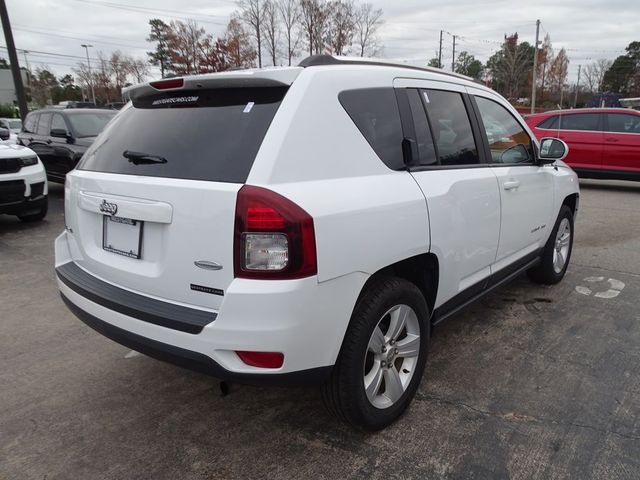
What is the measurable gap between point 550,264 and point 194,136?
138 inches

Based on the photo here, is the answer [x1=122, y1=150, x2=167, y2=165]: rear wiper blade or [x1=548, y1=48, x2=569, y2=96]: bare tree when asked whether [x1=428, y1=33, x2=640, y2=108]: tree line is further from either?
[x1=122, y1=150, x2=167, y2=165]: rear wiper blade

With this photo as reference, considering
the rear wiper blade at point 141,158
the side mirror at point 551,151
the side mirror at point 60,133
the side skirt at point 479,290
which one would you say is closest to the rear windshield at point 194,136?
the rear wiper blade at point 141,158

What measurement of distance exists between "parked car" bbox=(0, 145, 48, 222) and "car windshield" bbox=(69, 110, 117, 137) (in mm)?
1795

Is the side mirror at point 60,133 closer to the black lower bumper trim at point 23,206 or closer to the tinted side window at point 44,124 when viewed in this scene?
the tinted side window at point 44,124

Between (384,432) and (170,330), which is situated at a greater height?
(170,330)

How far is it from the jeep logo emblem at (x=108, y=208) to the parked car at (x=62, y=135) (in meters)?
6.78

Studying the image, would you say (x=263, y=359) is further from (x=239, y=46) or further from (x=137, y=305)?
(x=239, y=46)

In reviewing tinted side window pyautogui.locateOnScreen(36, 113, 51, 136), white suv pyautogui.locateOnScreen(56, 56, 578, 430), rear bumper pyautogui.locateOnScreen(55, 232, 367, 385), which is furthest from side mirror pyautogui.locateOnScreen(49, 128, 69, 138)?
rear bumper pyautogui.locateOnScreen(55, 232, 367, 385)

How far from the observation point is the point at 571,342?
3510 mm

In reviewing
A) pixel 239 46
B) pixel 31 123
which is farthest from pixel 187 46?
pixel 31 123

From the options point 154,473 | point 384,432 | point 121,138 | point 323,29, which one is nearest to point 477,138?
point 384,432

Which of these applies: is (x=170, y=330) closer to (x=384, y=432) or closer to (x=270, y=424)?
(x=270, y=424)

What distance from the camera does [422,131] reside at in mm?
2748

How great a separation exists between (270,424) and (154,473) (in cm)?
62
